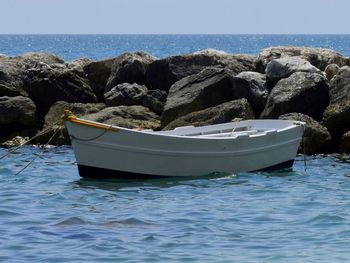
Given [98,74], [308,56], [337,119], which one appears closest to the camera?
[337,119]

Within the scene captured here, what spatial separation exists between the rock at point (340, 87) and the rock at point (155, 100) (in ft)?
13.4

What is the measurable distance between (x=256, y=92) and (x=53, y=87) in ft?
16.8

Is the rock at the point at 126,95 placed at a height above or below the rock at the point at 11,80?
below

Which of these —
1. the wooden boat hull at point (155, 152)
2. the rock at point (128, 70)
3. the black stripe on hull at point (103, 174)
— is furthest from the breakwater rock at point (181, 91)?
the black stripe on hull at point (103, 174)

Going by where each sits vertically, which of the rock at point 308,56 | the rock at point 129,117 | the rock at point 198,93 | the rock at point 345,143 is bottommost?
the rock at point 345,143

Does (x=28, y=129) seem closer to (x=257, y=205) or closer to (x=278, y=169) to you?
(x=278, y=169)

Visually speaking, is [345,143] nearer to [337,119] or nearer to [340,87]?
[337,119]

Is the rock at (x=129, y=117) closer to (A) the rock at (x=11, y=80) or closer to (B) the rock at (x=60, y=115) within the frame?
(B) the rock at (x=60, y=115)

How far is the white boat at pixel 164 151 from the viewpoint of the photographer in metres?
16.1

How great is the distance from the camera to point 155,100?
2291 cm

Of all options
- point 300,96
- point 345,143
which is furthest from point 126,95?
point 345,143

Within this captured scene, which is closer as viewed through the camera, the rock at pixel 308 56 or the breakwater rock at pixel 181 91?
the breakwater rock at pixel 181 91

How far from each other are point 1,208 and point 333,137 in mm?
9028

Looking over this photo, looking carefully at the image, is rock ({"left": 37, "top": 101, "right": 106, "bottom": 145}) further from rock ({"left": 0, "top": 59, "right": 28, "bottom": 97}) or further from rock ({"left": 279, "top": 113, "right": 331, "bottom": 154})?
rock ({"left": 279, "top": 113, "right": 331, "bottom": 154})
